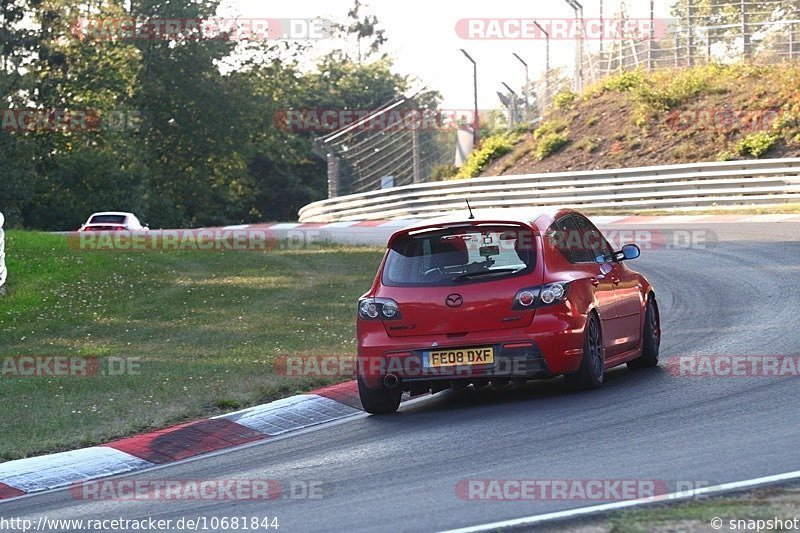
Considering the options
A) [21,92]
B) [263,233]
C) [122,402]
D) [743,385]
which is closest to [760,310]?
[743,385]

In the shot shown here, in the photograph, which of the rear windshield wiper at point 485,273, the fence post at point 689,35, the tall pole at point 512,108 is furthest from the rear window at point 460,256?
the tall pole at point 512,108

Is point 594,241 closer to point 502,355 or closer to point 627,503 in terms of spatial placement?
point 502,355

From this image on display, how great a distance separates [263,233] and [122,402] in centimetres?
1882

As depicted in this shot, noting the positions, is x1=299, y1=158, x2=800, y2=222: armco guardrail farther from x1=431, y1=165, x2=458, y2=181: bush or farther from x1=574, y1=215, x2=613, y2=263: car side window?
x1=574, y1=215, x2=613, y2=263: car side window

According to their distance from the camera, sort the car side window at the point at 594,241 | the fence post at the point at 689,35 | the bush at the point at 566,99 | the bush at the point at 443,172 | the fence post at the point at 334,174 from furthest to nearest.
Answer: the fence post at the point at 334,174
the bush at the point at 443,172
the bush at the point at 566,99
the fence post at the point at 689,35
the car side window at the point at 594,241

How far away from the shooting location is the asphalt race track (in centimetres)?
672

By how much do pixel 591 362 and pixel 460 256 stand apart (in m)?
1.27

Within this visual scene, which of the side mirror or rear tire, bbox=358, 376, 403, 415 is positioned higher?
the side mirror

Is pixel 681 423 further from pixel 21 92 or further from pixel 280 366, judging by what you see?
pixel 21 92

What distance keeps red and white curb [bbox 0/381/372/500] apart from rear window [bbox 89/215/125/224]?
97.1 ft

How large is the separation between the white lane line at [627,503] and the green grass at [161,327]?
14.2 feet

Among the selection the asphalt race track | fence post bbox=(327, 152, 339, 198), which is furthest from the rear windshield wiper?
fence post bbox=(327, 152, 339, 198)

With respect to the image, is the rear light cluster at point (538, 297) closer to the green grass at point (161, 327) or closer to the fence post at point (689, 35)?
the green grass at point (161, 327)

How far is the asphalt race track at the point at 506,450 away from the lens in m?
6.72
